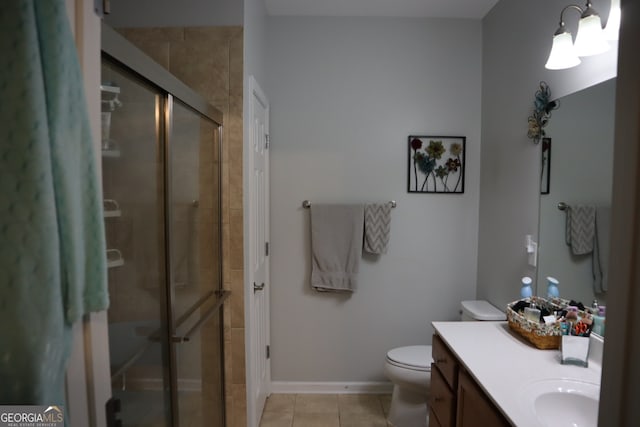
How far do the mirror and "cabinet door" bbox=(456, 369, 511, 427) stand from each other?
636mm

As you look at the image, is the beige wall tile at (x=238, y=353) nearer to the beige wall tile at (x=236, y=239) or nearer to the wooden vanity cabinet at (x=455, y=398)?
the beige wall tile at (x=236, y=239)

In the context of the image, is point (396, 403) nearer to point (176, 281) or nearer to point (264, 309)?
point (264, 309)

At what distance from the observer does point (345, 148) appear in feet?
7.98

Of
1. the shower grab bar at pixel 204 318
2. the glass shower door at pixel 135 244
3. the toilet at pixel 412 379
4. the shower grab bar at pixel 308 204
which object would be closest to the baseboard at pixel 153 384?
the glass shower door at pixel 135 244

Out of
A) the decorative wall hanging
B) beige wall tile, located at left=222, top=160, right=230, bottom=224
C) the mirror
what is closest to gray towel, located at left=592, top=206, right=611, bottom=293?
the mirror

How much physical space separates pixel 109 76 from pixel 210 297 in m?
1.07

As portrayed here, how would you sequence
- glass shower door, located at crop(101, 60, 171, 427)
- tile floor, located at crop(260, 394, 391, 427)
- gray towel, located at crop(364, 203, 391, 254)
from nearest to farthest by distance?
glass shower door, located at crop(101, 60, 171, 427) < tile floor, located at crop(260, 394, 391, 427) < gray towel, located at crop(364, 203, 391, 254)

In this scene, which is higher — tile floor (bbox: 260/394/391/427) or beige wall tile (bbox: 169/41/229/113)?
beige wall tile (bbox: 169/41/229/113)

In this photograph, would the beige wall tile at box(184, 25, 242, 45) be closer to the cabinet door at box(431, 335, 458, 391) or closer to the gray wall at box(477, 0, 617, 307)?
the gray wall at box(477, 0, 617, 307)

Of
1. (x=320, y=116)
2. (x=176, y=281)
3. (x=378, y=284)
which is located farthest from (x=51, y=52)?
(x=378, y=284)

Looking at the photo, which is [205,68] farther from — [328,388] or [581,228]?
[328,388]

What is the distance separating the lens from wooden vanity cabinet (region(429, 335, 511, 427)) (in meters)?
1.15

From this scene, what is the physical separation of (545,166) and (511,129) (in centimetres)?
41

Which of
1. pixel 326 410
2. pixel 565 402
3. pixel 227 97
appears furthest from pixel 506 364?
pixel 227 97
